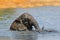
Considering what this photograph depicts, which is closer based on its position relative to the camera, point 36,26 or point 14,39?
point 14,39

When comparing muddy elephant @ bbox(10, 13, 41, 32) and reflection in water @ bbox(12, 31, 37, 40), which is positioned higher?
muddy elephant @ bbox(10, 13, 41, 32)

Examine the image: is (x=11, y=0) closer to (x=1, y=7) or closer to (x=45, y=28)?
(x=1, y=7)

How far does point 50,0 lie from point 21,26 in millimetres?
13675

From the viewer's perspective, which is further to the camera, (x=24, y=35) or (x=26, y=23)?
(x=26, y=23)

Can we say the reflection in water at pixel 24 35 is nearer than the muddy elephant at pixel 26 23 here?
Yes

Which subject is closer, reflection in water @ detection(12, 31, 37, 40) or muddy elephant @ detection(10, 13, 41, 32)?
reflection in water @ detection(12, 31, 37, 40)

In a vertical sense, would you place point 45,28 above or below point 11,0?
below

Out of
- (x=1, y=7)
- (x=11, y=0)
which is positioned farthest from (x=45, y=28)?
(x=11, y=0)

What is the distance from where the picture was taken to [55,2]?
25406 mm

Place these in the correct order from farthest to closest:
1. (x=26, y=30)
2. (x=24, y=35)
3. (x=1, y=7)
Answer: (x=1, y=7) → (x=26, y=30) → (x=24, y=35)

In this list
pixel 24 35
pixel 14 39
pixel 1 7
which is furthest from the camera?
pixel 1 7

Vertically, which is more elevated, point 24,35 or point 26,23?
point 26,23

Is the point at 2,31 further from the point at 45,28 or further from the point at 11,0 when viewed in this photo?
the point at 11,0

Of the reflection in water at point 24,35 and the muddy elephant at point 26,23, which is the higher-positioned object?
the muddy elephant at point 26,23
